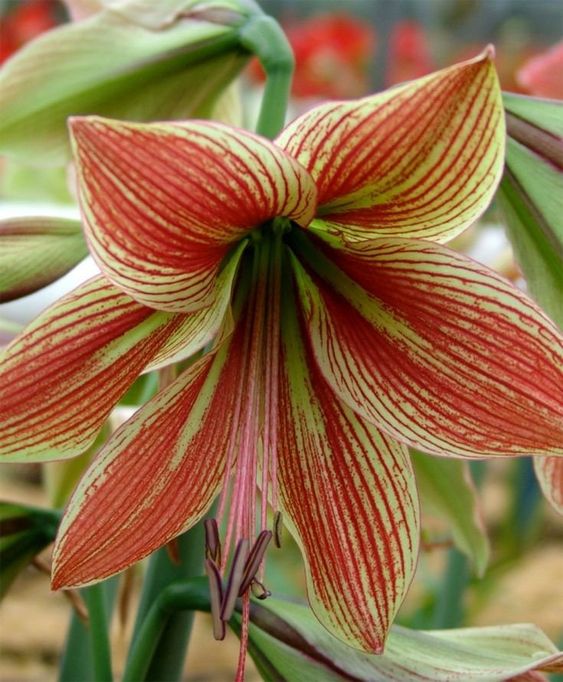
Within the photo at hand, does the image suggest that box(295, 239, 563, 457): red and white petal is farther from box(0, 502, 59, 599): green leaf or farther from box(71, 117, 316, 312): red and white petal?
box(0, 502, 59, 599): green leaf

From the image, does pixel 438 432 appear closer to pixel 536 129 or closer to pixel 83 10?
pixel 536 129

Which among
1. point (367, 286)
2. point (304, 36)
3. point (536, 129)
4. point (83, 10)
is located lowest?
point (367, 286)

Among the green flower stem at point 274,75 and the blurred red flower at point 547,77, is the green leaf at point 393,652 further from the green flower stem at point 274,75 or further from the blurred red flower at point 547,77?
the blurred red flower at point 547,77

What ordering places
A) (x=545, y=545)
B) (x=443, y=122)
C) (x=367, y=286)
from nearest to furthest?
(x=443, y=122) → (x=367, y=286) → (x=545, y=545)

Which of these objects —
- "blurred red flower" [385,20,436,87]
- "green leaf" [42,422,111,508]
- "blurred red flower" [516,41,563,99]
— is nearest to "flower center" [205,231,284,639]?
"green leaf" [42,422,111,508]

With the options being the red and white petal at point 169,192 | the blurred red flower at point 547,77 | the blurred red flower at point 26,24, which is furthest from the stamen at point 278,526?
the blurred red flower at point 26,24

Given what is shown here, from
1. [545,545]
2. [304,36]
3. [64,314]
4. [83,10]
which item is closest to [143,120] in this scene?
[83,10]
